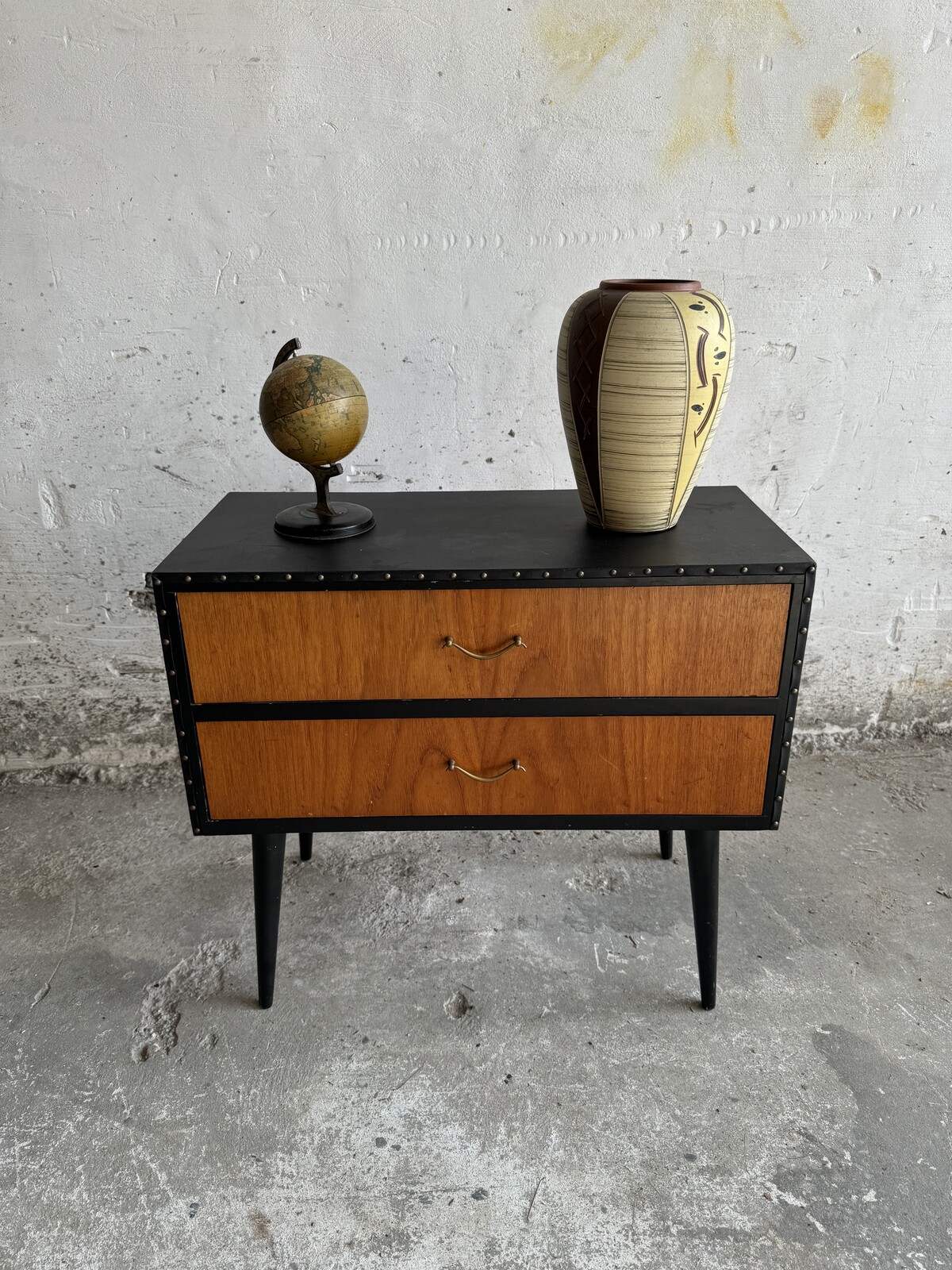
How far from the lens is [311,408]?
1.34 meters

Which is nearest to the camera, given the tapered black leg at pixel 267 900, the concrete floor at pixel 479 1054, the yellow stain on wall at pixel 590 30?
the concrete floor at pixel 479 1054

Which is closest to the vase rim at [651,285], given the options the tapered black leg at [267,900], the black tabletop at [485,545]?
the black tabletop at [485,545]

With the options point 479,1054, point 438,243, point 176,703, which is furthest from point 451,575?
point 438,243

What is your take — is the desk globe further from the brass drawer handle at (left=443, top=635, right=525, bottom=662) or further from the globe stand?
the brass drawer handle at (left=443, top=635, right=525, bottom=662)

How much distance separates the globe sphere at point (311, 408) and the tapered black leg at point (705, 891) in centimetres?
88

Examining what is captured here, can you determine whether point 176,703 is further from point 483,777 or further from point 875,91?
point 875,91

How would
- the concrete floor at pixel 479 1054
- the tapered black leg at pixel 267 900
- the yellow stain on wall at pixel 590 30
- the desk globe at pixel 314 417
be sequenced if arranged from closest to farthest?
the concrete floor at pixel 479 1054 < the desk globe at pixel 314 417 < the tapered black leg at pixel 267 900 < the yellow stain on wall at pixel 590 30

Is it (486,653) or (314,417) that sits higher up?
(314,417)

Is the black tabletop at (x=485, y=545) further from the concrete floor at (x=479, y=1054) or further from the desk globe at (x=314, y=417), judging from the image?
the concrete floor at (x=479, y=1054)

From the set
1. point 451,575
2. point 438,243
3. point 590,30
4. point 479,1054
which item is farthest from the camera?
point 438,243

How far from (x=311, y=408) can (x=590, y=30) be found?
3.58ft

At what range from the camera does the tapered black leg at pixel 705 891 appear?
149cm

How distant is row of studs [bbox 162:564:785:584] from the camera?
4.18 feet

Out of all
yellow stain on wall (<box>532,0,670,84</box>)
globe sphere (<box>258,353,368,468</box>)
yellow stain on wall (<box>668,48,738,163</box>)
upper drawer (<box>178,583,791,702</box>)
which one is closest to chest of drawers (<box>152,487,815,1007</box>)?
upper drawer (<box>178,583,791,702</box>)
